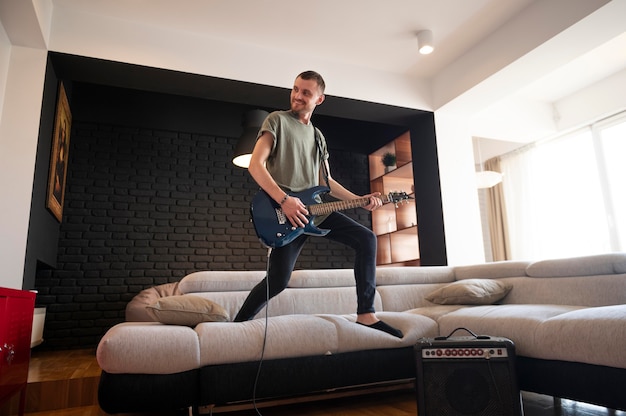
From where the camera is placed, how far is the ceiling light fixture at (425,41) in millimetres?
3833

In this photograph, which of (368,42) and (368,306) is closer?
(368,306)

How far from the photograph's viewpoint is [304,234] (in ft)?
6.81

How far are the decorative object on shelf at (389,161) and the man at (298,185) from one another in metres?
3.16

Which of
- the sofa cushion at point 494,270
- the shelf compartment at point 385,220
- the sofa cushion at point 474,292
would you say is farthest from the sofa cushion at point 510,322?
the shelf compartment at point 385,220

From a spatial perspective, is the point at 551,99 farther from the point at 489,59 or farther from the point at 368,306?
the point at 368,306

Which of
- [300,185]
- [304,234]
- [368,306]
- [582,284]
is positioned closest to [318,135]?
→ [300,185]

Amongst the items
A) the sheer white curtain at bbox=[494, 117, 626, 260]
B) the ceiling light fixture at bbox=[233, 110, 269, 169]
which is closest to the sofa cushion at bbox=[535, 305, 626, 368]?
the ceiling light fixture at bbox=[233, 110, 269, 169]

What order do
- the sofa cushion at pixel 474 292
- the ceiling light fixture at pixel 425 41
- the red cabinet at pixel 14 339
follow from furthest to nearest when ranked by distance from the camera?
the ceiling light fixture at pixel 425 41 → the sofa cushion at pixel 474 292 → the red cabinet at pixel 14 339

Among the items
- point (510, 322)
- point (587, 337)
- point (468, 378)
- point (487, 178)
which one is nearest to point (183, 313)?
point (468, 378)

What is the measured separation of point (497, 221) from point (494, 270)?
12.5ft

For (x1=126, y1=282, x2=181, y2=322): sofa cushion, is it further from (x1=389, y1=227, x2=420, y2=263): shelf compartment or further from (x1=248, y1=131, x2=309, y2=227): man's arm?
(x1=389, y1=227, x2=420, y2=263): shelf compartment

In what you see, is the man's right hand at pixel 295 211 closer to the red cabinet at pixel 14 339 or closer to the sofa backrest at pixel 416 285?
the sofa backrest at pixel 416 285

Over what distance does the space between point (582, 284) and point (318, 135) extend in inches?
60.6

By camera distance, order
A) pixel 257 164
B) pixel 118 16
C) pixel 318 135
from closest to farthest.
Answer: pixel 257 164 < pixel 318 135 < pixel 118 16
